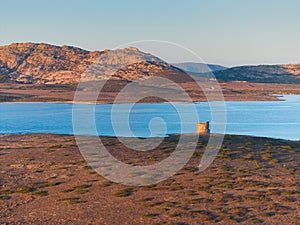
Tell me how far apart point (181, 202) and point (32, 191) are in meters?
11.8

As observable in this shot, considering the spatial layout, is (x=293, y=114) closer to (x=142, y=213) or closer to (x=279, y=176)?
(x=279, y=176)

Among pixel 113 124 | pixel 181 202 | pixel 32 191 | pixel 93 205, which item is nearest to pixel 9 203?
pixel 32 191

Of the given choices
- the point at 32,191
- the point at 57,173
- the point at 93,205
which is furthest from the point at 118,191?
the point at 57,173

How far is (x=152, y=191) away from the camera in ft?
115

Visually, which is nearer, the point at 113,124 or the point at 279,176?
the point at 279,176

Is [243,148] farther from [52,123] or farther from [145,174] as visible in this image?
[52,123]

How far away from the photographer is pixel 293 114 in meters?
→ 145

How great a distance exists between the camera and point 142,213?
95.1 ft

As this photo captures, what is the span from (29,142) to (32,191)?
2832cm

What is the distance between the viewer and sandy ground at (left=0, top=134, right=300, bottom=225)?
28.2 m

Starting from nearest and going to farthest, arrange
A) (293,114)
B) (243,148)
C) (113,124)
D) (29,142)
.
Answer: (243,148) → (29,142) → (113,124) → (293,114)

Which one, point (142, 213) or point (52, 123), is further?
point (52, 123)

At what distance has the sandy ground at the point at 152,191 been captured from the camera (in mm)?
28234

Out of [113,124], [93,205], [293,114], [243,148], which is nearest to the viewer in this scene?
[93,205]
